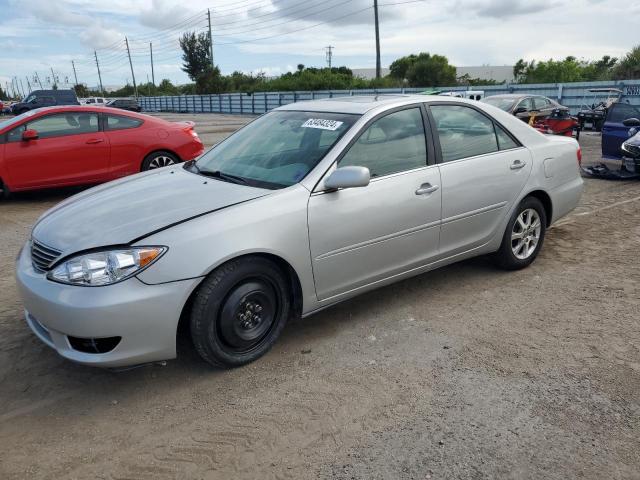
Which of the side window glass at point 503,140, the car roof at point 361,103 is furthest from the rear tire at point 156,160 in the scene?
the side window glass at point 503,140

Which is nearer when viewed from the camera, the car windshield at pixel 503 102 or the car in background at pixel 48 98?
the car windshield at pixel 503 102

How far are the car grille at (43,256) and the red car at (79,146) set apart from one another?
17.6 ft

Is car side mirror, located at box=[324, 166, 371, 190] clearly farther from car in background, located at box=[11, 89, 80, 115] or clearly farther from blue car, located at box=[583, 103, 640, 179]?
car in background, located at box=[11, 89, 80, 115]

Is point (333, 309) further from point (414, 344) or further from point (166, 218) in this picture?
point (166, 218)

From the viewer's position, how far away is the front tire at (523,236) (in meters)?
4.66

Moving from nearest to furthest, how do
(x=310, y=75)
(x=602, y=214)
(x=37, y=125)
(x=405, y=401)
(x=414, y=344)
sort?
(x=405, y=401) → (x=414, y=344) → (x=602, y=214) → (x=37, y=125) → (x=310, y=75)

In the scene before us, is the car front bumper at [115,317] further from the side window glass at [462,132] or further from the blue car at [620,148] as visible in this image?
the blue car at [620,148]

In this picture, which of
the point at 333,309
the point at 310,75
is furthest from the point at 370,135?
the point at 310,75

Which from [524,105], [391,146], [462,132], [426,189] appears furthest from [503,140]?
[524,105]

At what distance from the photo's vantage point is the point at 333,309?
4.19 m

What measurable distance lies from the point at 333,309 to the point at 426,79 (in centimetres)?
4066

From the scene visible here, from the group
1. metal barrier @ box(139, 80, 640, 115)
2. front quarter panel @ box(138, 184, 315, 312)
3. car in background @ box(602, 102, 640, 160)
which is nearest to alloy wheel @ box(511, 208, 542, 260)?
front quarter panel @ box(138, 184, 315, 312)

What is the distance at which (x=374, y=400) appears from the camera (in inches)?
117

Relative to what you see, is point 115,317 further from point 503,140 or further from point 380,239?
point 503,140
